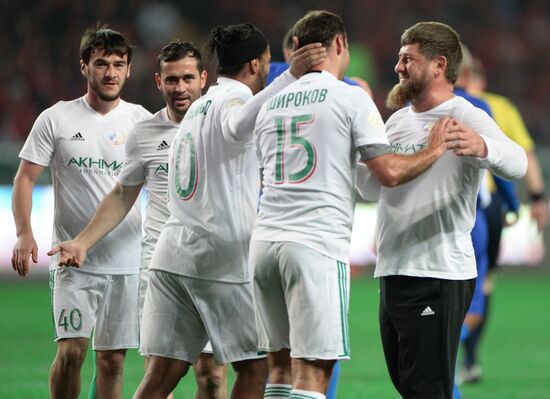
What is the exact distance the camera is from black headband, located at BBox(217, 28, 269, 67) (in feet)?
18.3

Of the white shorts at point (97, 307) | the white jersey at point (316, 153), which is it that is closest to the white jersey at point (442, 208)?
the white jersey at point (316, 153)

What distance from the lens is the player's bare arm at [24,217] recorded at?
6.54 metres

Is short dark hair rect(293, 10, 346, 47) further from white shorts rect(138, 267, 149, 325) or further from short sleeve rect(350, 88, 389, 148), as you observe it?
white shorts rect(138, 267, 149, 325)

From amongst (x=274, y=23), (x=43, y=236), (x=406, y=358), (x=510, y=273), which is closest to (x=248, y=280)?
(x=406, y=358)

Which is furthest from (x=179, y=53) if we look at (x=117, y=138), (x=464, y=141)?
(x=464, y=141)

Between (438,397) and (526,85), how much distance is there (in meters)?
18.4

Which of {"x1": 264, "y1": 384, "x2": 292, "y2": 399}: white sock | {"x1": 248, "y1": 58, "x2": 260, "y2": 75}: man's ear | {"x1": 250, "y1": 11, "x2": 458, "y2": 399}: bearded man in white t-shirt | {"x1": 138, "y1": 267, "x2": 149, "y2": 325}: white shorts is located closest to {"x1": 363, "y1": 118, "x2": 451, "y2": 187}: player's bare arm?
{"x1": 250, "y1": 11, "x2": 458, "y2": 399}: bearded man in white t-shirt

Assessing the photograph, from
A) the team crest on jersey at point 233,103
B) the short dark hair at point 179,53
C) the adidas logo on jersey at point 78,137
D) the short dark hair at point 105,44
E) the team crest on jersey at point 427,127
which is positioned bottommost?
the team crest on jersey at point 427,127

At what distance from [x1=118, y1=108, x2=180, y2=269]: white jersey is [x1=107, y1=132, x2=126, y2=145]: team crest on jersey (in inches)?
20.0

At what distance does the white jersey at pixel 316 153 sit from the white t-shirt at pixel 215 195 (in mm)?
377

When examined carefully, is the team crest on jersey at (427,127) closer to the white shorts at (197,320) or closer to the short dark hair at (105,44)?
the white shorts at (197,320)

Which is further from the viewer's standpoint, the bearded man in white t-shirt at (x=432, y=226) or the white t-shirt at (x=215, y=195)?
the white t-shirt at (x=215, y=195)

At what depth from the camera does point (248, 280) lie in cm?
569

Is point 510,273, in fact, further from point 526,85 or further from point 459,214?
point 459,214
